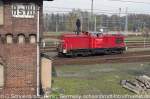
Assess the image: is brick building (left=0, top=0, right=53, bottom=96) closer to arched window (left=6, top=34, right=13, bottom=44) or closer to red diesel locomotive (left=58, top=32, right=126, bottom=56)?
arched window (left=6, top=34, right=13, bottom=44)

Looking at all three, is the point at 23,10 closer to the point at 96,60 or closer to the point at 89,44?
the point at 96,60

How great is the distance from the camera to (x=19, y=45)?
52.2 feet

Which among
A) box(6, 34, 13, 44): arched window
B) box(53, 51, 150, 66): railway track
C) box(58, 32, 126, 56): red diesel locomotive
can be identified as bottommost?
box(53, 51, 150, 66): railway track

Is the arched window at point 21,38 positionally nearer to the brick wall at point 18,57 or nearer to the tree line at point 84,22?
the brick wall at point 18,57

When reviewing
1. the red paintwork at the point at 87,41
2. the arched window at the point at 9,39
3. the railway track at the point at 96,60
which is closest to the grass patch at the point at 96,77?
the railway track at the point at 96,60

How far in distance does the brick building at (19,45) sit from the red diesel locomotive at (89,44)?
1796 centimetres

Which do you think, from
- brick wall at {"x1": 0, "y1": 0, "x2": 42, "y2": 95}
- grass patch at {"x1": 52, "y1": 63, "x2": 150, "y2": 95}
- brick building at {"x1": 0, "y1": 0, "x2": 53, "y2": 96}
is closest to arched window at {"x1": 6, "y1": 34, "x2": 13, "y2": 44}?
brick building at {"x1": 0, "y1": 0, "x2": 53, "y2": 96}

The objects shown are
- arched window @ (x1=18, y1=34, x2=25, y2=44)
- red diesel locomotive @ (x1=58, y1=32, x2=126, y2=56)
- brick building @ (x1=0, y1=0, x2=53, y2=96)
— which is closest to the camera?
brick building @ (x1=0, y1=0, x2=53, y2=96)

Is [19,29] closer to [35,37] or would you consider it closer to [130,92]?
[35,37]

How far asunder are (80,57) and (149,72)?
9.63m

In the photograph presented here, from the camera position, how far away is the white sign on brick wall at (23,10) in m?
15.7

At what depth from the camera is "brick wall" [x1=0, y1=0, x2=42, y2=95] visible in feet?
51.3

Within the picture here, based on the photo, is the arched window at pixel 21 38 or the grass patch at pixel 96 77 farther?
the grass patch at pixel 96 77

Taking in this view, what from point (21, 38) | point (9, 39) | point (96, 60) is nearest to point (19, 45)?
point (21, 38)
